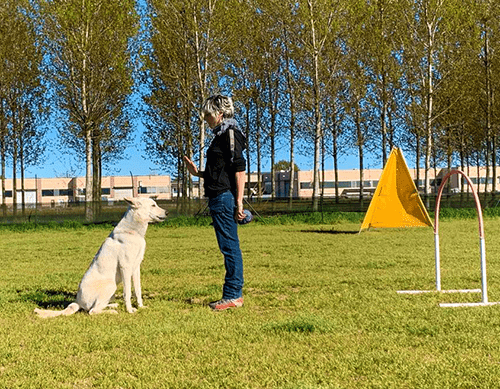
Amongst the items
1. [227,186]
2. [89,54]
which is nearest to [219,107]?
[227,186]

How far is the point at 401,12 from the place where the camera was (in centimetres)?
3039

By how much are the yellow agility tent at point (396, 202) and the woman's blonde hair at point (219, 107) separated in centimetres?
1258

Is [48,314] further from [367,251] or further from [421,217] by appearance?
[421,217]

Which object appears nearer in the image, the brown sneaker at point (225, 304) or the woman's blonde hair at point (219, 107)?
the brown sneaker at point (225, 304)

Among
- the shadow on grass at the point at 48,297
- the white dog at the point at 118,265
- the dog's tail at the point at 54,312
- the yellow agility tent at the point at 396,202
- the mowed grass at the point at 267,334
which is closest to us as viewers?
the mowed grass at the point at 267,334

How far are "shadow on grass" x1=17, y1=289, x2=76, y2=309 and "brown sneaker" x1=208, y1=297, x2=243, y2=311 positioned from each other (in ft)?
6.09

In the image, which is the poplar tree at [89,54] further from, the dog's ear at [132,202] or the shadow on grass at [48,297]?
the dog's ear at [132,202]

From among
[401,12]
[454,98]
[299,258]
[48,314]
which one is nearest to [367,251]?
[299,258]

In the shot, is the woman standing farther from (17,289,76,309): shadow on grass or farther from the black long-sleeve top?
(17,289,76,309): shadow on grass

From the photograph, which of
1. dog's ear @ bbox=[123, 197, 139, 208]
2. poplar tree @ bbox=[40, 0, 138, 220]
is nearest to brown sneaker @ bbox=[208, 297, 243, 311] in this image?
dog's ear @ bbox=[123, 197, 139, 208]

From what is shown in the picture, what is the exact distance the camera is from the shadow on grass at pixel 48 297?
6.89 meters

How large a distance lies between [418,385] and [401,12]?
97.9 feet

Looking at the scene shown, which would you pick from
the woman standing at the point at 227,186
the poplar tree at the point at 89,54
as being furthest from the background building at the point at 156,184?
the woman standing at the point at 227,186

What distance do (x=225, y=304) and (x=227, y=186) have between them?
52.2 inches
